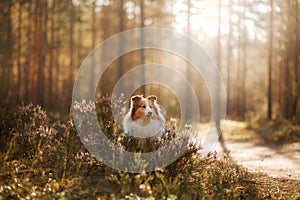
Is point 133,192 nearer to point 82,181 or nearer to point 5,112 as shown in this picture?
point 82,181

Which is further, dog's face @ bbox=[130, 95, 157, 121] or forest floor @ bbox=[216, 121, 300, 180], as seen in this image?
forest floor @ bbox=[216, 121, 300, 180]

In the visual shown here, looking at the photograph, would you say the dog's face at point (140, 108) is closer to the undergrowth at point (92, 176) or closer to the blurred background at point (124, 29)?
the undergrowth at point (92, 176)

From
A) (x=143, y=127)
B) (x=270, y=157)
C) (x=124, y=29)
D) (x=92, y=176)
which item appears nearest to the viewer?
(x=92, y=176)

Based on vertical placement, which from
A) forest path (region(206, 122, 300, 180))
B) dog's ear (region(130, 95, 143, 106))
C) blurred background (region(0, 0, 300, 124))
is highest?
blurred background (region(0, 0, 300, 124))

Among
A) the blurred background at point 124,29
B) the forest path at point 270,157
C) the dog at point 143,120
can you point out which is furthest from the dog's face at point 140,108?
the blurred background at point 124,29

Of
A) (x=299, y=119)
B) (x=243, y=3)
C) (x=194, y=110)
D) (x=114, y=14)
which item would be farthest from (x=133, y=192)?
(x=194, y=110)

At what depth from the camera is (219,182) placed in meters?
6.21

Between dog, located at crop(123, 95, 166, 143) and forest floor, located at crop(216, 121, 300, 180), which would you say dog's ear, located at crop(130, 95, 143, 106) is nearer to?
dog, located at crop(123, 95, 166, 143)

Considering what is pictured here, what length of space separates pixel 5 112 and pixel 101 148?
321cm

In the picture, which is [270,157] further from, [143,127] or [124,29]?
[124,29]

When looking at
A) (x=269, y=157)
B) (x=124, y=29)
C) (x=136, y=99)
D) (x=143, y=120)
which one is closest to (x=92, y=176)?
(x=143, y=120)

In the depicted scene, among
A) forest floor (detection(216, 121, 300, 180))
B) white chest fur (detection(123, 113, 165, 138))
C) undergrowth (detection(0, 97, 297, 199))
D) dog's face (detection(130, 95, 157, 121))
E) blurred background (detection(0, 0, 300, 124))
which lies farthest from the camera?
blurred background (detection(0, 0, 300, 124))

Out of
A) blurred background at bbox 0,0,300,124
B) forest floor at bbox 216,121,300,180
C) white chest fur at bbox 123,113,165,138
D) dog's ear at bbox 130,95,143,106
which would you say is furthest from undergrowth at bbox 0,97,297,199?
blurred background at bbox 0,0,300,124

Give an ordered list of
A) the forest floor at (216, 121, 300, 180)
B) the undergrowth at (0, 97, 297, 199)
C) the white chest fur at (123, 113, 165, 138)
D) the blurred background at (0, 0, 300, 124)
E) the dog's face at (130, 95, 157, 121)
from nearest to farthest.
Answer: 1. the undergrowth at (0, 97, 297, 199)
2. the white chest fur at (123, 113, 165, 138)
3. the dog's face at (130, 95, 157, 121)
4. the forest floor at (216, 121, 300, 180)
5. the blurred background at (0, 0, 300, 124)
